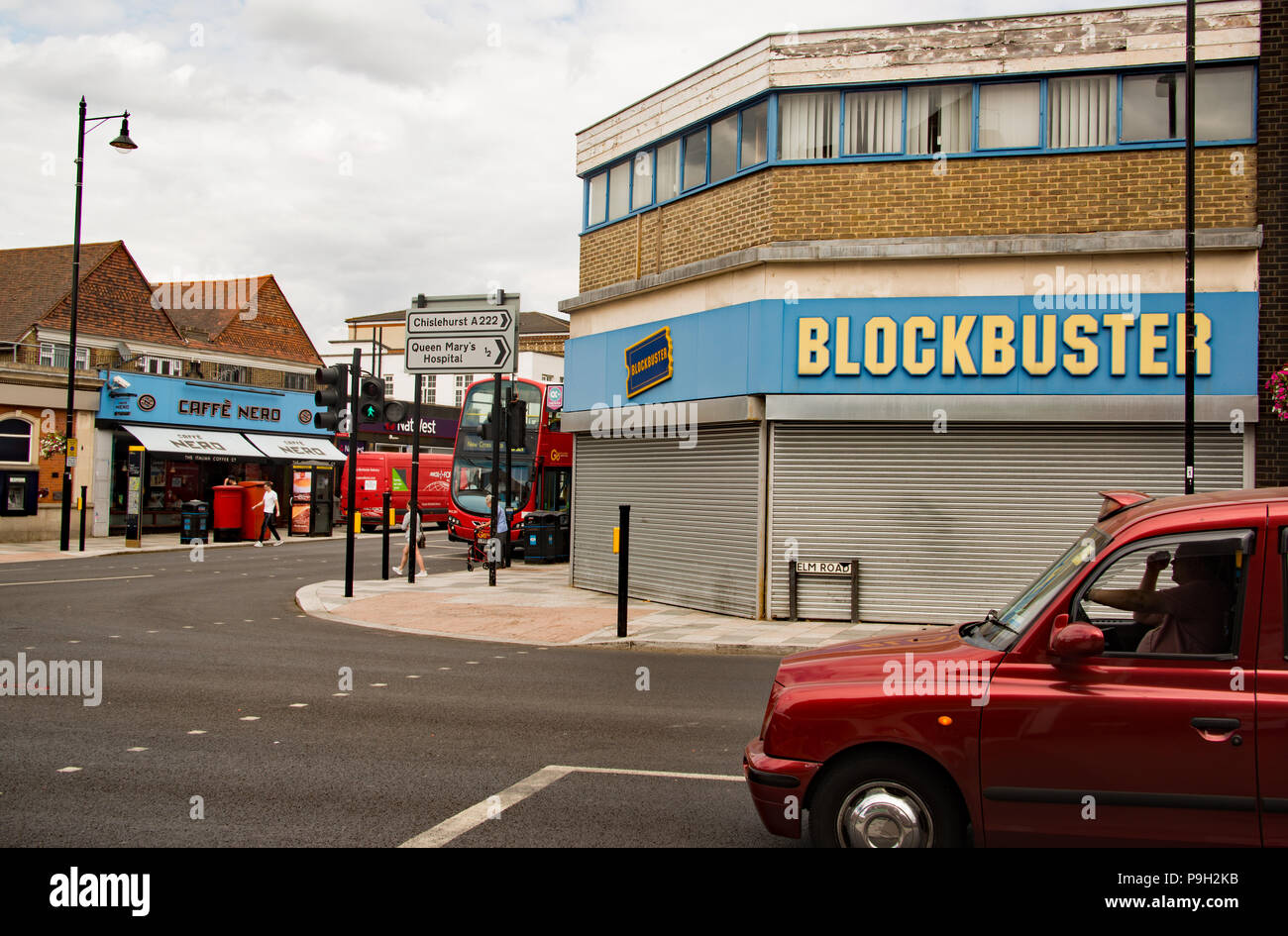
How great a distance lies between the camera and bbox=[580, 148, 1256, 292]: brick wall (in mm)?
13898

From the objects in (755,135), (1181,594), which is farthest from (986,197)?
(1181,594)

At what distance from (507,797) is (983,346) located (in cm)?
1062

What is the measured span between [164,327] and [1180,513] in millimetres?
48645

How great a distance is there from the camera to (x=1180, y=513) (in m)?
4.31

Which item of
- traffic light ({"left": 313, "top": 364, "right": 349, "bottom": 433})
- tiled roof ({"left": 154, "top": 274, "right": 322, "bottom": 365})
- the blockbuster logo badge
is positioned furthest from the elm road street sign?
tiled roof ({"left": 154, "top": 274, "right": 322, "bottom": 365})

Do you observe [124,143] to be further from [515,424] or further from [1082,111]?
[1082,111]

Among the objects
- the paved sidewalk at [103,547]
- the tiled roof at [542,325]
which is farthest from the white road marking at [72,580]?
the tiled roof at [542,325]

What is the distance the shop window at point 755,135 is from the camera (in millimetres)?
15664

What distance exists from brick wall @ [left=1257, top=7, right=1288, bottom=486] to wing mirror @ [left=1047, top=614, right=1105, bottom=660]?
440 inches

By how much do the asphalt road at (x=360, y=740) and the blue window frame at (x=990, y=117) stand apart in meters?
7.94

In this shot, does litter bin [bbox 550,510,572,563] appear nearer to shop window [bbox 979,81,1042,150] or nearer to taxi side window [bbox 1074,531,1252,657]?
shop window [bbox 979,81,1042,150]

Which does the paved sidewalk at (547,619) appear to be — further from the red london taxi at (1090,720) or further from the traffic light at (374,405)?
the red london taxi at (1090,720)

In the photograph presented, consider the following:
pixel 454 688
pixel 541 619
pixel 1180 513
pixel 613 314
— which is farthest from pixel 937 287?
pixel 1180 513
